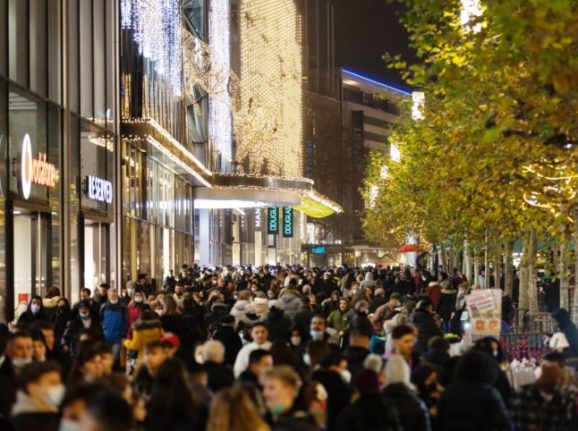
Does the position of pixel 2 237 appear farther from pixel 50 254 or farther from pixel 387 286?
pixel 387 286

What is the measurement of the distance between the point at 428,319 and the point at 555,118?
3.54 m

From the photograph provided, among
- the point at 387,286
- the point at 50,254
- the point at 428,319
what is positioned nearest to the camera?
the point at 428,319

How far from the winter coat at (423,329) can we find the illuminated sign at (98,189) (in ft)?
56.9

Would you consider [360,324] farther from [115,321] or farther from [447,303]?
[447,303]

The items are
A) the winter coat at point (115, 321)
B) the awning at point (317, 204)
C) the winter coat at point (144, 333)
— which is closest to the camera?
the winter coat at point (144, 333)

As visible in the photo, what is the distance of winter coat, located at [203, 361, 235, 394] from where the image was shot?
11.1m

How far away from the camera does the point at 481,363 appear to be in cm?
1009

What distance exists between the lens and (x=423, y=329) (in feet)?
53.8

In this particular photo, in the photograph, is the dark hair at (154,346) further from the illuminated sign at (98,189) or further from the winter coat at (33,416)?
the illuminated sign at (98,189)

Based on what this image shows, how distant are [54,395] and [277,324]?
336 inches

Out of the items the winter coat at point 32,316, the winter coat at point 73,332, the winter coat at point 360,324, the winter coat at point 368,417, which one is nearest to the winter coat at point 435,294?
the winter coat at point 360,324

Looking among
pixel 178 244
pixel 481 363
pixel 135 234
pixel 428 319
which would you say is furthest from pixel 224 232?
pixel 481 363

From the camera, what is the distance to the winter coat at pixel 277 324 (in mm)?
16891

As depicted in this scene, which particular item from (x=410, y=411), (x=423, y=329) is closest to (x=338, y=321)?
(x=423, y=329)
